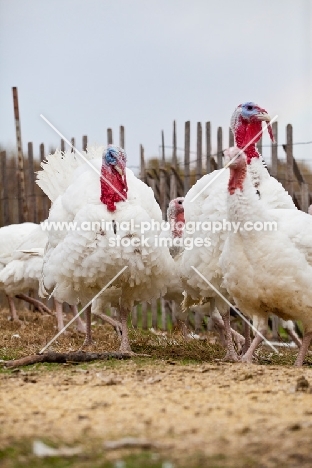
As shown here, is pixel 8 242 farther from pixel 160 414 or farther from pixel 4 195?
pixel 160 414

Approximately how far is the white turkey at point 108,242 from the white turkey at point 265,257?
90 cm

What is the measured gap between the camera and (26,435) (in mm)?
4105

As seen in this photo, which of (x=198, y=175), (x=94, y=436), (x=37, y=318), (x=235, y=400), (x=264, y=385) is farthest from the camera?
(x=37, y=318)

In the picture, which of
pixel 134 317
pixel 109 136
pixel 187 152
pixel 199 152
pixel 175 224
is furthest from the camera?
pixel 109 136

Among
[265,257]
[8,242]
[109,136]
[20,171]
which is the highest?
[109,136]

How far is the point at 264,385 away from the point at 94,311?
4251mm

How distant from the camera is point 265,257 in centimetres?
664

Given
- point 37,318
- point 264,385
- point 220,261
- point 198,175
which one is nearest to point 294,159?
point 198,175

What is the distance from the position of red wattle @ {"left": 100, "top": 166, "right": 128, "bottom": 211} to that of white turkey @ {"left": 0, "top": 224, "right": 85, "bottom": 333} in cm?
325

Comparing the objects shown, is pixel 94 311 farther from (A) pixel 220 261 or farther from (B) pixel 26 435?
(B) pixel 26 435

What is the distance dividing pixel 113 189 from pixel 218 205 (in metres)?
1.00

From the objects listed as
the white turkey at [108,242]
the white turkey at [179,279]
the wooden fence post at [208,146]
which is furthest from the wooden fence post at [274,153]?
the white turkey at [108,242]

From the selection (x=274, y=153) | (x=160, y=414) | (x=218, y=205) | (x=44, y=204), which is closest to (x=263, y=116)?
(x=218, y=205)

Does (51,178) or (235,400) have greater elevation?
(51,178)
